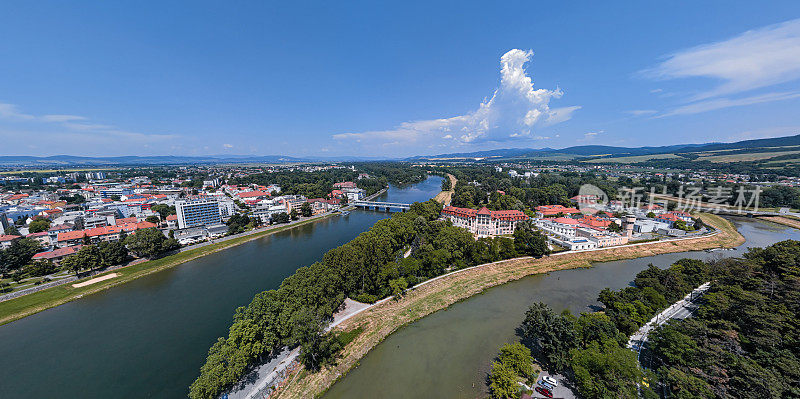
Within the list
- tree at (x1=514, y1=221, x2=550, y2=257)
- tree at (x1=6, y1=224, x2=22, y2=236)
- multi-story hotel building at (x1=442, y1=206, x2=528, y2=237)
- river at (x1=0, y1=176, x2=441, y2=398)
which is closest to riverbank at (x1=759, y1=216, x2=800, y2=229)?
multi-story hotel building at (x1=442, y1=206, x2=528, y2=237)

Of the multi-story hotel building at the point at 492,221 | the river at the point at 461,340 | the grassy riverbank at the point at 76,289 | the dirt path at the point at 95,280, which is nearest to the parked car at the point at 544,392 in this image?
the river at the point at 461,340

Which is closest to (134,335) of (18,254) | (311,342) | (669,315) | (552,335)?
(311,342)

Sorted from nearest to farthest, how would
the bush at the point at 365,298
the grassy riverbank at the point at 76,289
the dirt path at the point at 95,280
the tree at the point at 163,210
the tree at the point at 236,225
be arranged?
the grassy riverbank at the point at 76,289 < the bush at the point at 365,298 < the dirt path at the point at 95,280 < the tree at the point at 236,225 < the tree at the point at 163,210

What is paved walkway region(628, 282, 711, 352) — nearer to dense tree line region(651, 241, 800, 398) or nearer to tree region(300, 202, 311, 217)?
dense tree line region(651, 241, 800, 398)

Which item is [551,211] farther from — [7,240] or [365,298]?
[7,240]

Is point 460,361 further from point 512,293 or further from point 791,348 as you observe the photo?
point 791,348

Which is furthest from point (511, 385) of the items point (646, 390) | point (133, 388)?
point (133, 388)

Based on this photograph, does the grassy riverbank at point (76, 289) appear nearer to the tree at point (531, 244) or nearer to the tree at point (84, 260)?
the tree at point (84, 260)
